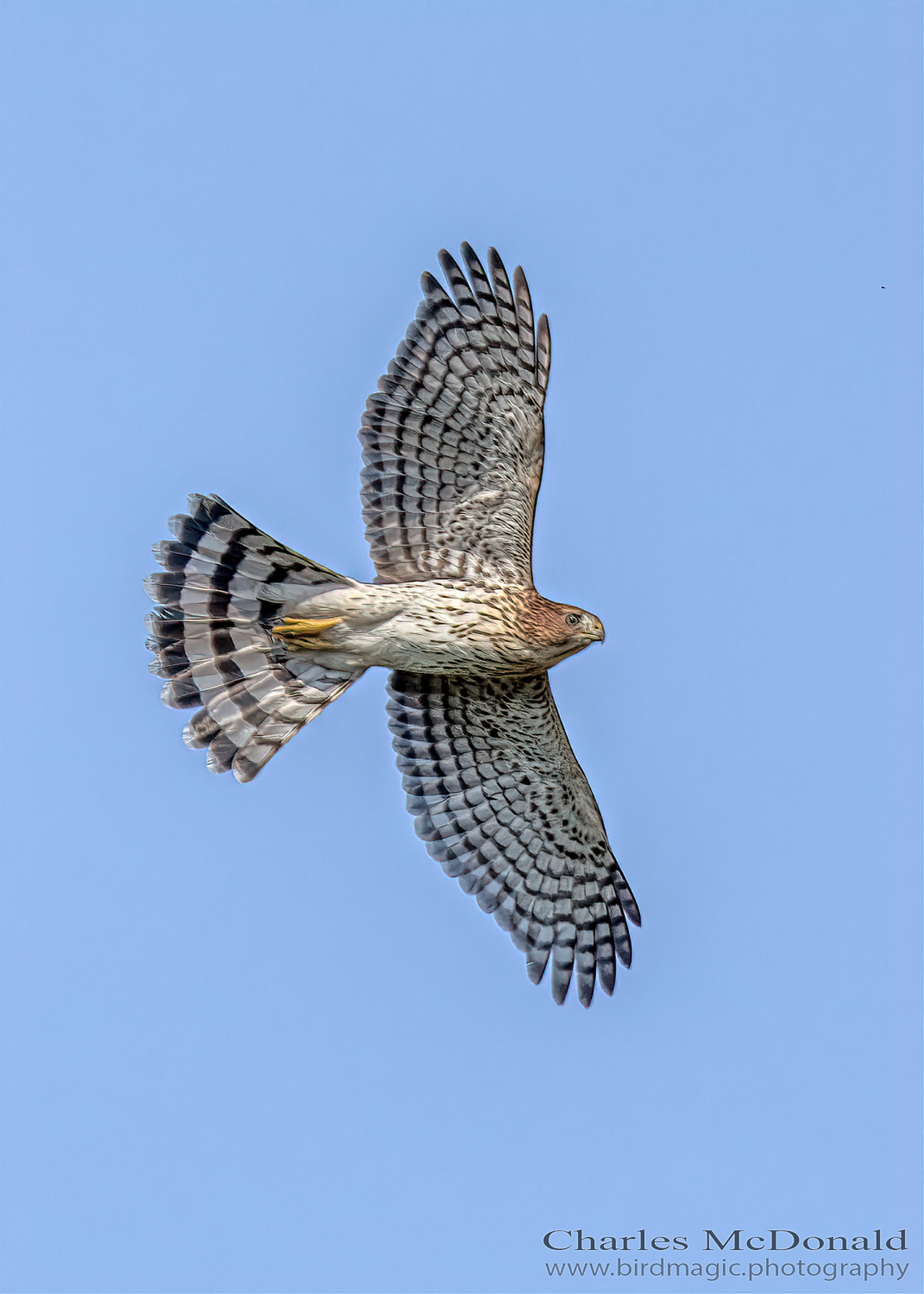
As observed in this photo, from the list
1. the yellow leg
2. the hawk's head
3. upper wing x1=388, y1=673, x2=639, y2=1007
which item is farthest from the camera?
upper wing x1=388, y1=673, x2=639, y2=1007

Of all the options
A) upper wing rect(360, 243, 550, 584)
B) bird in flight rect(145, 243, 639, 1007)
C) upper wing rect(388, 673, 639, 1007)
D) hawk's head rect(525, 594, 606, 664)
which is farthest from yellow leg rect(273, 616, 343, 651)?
hawk's head rect(525, 594, 606, 664)

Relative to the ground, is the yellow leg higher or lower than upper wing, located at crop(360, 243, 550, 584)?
lower

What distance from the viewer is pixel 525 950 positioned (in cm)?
1239

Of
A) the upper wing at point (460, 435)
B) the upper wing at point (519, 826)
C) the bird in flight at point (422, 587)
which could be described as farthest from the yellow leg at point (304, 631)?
the upper wing at point (519, 826)

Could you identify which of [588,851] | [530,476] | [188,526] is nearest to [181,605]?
[188,526]

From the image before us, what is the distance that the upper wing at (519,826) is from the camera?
40.2ft

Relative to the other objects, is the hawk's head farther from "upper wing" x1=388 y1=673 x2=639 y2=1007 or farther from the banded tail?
the banded tail

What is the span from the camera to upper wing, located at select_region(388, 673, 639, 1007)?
12266 millimetres

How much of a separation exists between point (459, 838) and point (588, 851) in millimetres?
831

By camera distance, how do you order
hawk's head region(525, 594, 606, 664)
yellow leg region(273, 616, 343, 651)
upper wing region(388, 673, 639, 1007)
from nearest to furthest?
hawk's head region(525, 594, 606, 664) → yellow leg region(273, 616, 343, 651) → upper wing region(388, 673, 639, 1007)

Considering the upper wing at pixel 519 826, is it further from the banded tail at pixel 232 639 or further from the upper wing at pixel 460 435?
the upper wing at pixel 460 435

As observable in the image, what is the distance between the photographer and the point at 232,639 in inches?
465

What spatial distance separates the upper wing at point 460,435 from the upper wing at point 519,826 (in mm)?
1003

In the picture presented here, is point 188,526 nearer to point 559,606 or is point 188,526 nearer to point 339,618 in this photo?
point 339,618
